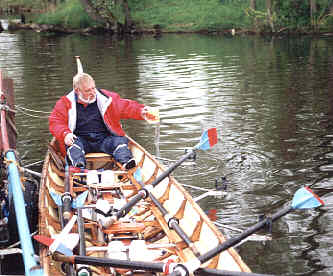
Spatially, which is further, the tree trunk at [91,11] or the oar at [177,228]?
the tree trunk at [91,11]

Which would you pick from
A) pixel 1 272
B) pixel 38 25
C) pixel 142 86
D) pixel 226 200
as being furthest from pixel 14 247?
pixel 38 25

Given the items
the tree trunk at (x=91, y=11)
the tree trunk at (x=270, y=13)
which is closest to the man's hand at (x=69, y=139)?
the tree trunk at (x=270, y=13)

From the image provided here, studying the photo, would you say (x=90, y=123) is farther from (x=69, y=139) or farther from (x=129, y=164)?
(x=129, y=164)

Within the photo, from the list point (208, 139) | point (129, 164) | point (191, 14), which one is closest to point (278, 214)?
point (208, 139)

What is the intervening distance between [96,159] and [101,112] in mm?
718

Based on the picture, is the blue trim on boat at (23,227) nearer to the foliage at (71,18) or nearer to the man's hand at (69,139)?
the man's hand at (69,139)

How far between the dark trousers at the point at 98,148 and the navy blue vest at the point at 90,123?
0.19 feet

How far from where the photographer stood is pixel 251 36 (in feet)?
128

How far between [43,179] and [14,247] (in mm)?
957

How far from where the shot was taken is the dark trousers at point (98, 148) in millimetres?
8312

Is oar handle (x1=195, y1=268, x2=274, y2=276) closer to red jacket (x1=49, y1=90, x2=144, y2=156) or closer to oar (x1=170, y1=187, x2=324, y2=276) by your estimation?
oar (x1=170, y1=187, x2=324, y2=276)

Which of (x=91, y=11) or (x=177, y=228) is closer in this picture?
(x=177, y=228)

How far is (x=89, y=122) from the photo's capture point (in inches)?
348

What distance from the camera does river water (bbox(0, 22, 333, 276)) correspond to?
8039 mm
